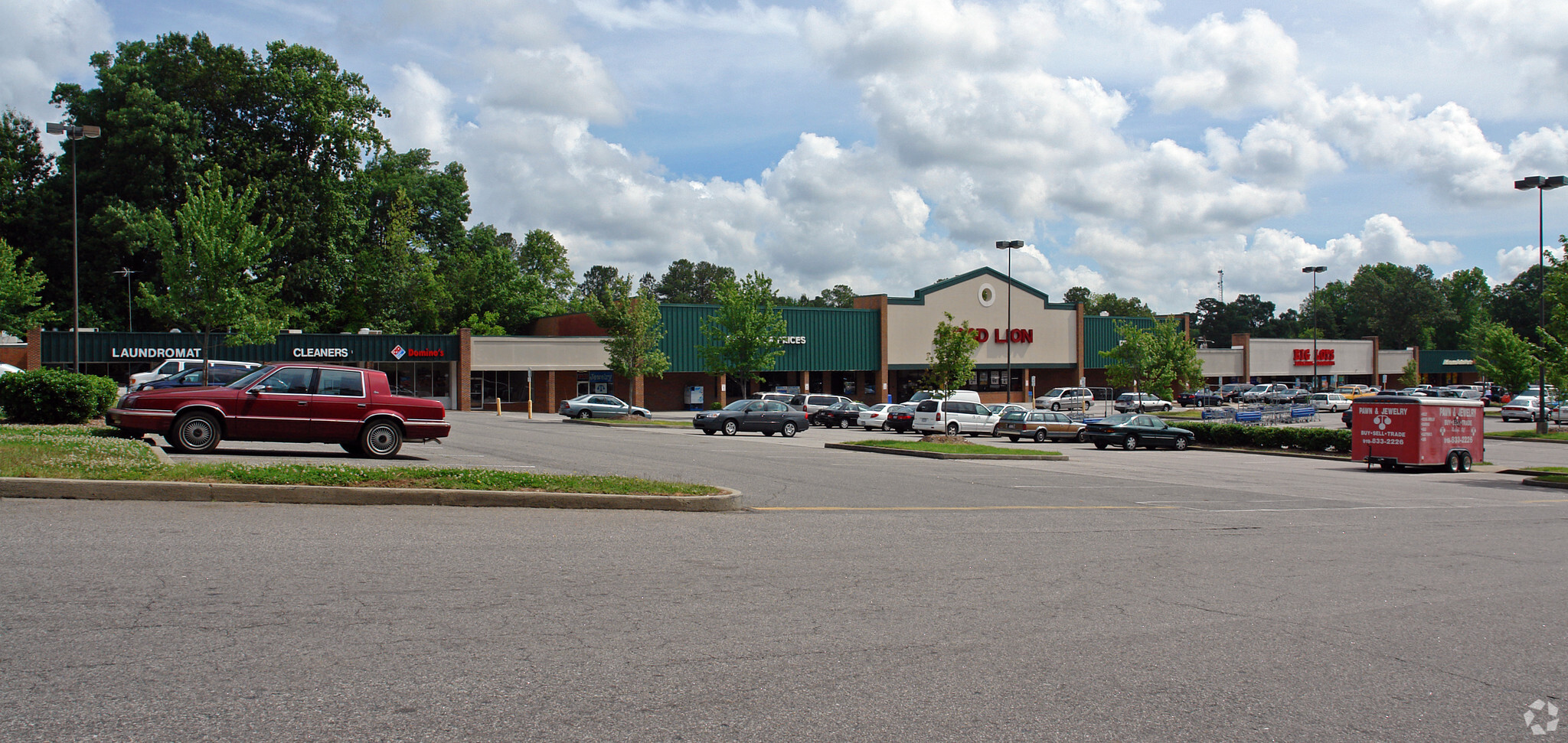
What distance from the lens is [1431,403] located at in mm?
26297

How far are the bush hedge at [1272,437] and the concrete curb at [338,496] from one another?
26819 millimetres

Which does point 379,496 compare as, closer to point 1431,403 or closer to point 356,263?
point 1431,403

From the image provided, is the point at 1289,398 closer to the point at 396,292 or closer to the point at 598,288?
the point at 396,292

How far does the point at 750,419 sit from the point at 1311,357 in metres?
66.8

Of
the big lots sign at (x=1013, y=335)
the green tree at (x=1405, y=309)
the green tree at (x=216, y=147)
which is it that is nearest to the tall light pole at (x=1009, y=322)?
the big lots sign at (x=1013, y=335)

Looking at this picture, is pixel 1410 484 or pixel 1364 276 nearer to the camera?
pixel 1410 484

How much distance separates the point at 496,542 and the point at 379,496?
2755 mm

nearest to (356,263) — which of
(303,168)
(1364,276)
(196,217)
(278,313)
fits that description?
(303,168)

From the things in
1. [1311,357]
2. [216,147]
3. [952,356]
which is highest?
[216,147]

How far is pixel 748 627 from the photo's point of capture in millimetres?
6383

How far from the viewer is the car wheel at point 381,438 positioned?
17.0 meters

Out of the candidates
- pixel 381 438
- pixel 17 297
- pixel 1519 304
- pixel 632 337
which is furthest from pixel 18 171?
pixel 1519 304

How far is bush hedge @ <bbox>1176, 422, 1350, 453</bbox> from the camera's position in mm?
32156

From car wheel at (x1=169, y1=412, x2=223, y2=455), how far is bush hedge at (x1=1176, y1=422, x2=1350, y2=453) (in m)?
31.0
